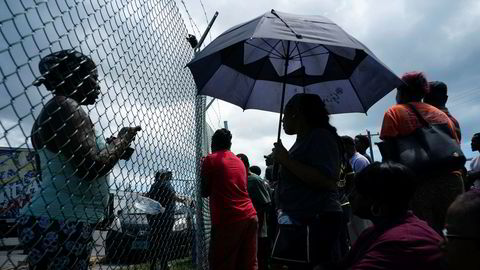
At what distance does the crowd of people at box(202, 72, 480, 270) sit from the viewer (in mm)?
1790

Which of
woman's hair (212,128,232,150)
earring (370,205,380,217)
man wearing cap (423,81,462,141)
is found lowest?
earring (370,205,380,217)

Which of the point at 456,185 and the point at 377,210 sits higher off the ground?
the point at 456,185

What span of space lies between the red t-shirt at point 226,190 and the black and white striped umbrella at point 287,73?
2.20 feet

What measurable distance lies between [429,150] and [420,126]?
21 centimetres

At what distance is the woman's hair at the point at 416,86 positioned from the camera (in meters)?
3.37

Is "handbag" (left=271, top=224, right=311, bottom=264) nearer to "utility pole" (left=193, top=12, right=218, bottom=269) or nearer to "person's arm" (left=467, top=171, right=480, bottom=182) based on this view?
"utility pole" (left=193, top=12, right=218, bottom=269)

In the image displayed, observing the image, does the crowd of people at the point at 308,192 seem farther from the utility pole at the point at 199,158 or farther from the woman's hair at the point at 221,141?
the woman's hair at the point at 221,141

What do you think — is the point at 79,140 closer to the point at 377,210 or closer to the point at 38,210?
the point at 38,210

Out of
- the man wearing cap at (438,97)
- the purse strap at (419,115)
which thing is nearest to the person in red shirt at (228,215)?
the purse strap at (419,115)

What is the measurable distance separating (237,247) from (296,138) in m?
1.44

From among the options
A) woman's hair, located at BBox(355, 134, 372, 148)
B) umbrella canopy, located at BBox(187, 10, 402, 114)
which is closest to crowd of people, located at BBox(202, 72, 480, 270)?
umbrella canopy, located at BBox(187, 10, 402, 114)

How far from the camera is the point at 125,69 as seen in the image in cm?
230

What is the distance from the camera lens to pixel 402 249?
1825 millimetres

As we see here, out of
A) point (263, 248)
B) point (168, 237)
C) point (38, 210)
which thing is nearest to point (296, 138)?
point (168, 237)
